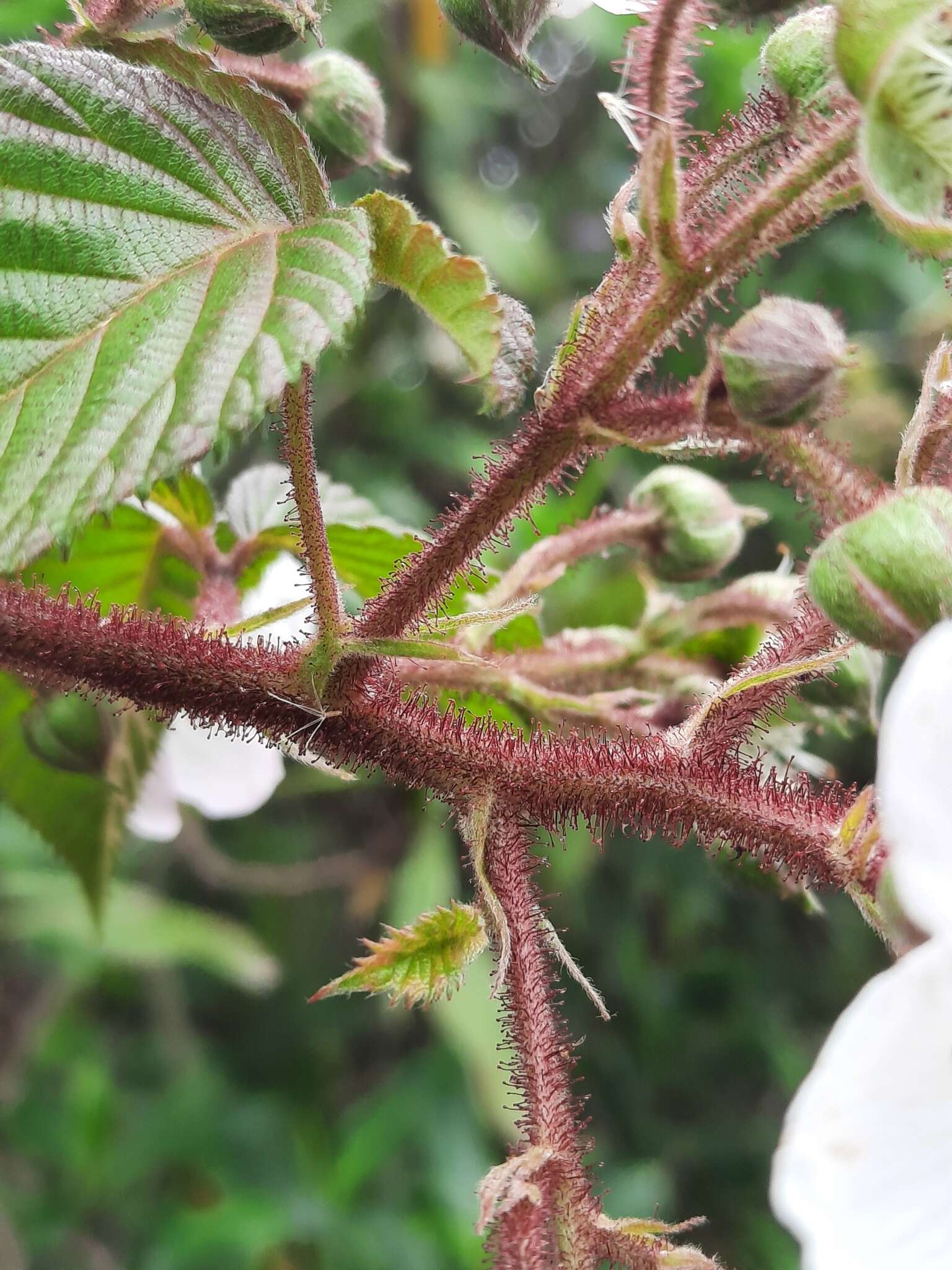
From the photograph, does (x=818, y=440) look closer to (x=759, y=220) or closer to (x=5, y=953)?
(x=759, y=220)

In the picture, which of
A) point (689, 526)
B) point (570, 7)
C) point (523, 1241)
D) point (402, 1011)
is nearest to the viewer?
point (523, 1241)

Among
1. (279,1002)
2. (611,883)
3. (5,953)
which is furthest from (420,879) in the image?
(5,953)

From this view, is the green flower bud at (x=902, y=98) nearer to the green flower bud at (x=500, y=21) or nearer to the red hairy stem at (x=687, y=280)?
the red hairy stem at (x=687, y=280)

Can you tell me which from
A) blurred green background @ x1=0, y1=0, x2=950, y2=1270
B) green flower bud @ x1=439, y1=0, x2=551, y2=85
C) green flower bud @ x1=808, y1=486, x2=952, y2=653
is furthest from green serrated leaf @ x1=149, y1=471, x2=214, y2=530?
blurred green background @ x1=0, y1=0, x2=950, y2=1270

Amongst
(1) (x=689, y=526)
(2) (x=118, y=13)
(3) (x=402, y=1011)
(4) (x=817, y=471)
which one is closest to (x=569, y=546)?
(1) (x=689, y=526)

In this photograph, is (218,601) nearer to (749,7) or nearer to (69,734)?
(69,734)

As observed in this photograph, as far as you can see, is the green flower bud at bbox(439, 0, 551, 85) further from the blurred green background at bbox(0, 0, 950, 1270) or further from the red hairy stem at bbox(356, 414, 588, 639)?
the blurred green background at bbox(0, 0, 950, 1270)

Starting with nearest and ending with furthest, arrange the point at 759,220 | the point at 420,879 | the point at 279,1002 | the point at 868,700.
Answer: the point at 759,220, the point at 868,700, the point at 420,879, the point at 279,1002
